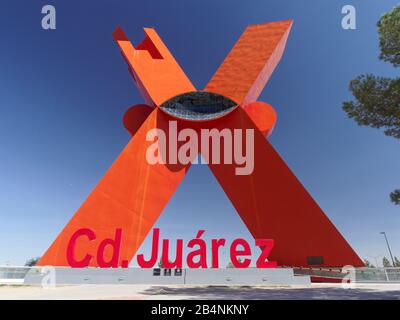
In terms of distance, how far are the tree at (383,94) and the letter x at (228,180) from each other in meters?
4.75

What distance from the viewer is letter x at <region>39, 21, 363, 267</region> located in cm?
1478

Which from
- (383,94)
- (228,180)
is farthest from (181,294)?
(383,94)

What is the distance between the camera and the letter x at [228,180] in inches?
582

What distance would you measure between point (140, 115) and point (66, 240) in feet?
31.6

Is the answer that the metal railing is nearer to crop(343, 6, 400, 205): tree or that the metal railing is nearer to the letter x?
the letter x

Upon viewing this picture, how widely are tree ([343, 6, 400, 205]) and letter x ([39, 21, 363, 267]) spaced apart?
187 inches

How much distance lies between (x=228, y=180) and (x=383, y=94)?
29.4 ft

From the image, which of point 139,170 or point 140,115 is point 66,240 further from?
point 140,115

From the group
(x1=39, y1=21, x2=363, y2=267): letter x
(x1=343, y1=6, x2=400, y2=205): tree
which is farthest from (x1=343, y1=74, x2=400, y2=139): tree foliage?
(x1=39, y1=21, x2=363, y2=267): letter x

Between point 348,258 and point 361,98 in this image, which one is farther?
point 348,258

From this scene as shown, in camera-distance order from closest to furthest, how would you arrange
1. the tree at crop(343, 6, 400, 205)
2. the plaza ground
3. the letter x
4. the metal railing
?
1. the plaza ground
2. the tree at crop(343, 6, 400, 205)
3. the metal railing
4. the letter x

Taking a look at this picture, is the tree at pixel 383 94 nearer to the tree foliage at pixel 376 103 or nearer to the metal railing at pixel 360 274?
the tree foliage at pixel 376 103

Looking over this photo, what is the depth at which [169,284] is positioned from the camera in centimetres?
1323

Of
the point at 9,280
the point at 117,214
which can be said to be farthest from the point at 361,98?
the point at 9,280
